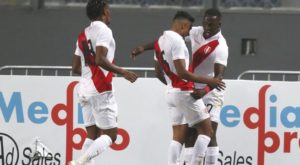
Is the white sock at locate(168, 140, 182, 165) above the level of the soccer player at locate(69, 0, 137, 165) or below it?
below

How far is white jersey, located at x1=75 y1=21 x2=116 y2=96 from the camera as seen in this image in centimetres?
1041

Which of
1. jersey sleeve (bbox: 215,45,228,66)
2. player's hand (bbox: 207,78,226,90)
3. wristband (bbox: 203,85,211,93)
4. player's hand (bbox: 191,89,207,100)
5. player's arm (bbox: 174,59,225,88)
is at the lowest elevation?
player's hand (bbox: 191,89,207,100)

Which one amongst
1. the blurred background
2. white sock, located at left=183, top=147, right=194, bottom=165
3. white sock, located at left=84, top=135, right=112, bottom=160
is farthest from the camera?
the blurred background

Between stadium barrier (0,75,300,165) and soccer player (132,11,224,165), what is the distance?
93cm

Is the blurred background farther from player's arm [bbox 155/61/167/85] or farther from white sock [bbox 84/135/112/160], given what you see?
white sock [bbox 84/135/112/160]

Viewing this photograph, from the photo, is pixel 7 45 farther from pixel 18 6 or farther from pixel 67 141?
pixel 67 141

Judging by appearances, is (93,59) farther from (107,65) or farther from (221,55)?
(221,55)

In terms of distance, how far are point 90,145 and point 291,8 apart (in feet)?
19.1

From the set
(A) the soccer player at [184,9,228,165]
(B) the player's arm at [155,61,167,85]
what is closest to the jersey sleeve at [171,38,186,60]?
(B) the player's arm at [155,61,167,85]

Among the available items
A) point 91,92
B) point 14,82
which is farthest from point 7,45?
point 91,92

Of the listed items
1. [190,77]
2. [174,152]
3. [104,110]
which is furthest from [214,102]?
[104,110]

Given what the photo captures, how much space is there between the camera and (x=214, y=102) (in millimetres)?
11625

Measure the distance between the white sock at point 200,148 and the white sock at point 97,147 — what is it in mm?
1191

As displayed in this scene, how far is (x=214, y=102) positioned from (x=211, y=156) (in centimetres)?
61
